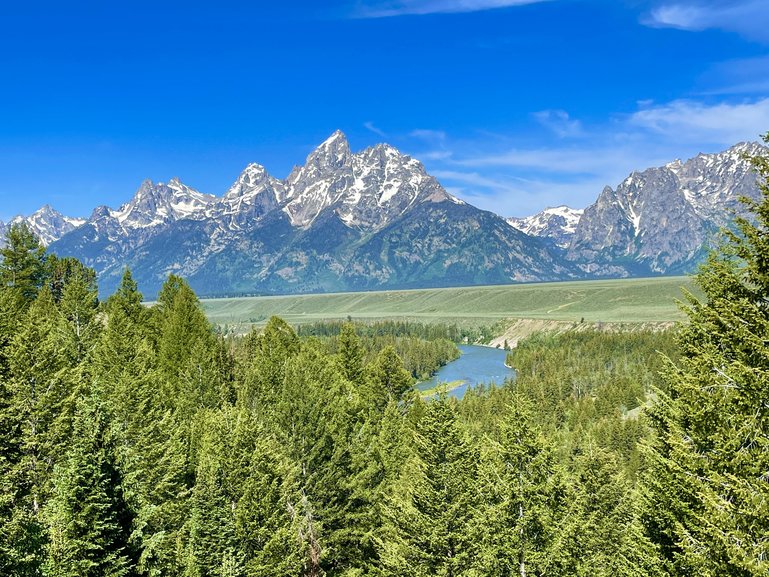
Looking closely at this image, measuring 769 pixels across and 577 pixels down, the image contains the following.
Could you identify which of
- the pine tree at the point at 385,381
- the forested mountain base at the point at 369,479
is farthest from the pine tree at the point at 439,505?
the pine tree at the point at 385,381

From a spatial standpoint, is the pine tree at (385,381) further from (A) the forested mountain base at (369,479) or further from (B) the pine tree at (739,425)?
(B) the pine tree at (739,425)

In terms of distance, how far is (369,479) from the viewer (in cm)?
3738

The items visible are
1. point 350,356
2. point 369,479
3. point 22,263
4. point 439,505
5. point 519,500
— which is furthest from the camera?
point 350,356

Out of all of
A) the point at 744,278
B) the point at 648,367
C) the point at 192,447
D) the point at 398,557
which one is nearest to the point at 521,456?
the point at 398,557

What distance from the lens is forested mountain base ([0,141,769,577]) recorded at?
12.6 metres

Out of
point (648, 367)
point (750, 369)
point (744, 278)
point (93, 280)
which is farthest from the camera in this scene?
point (648, 367)

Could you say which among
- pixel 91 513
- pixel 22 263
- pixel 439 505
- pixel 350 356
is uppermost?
pixel 22 263

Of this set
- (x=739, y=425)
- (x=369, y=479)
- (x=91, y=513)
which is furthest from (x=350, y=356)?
A: (x=739, y=425)

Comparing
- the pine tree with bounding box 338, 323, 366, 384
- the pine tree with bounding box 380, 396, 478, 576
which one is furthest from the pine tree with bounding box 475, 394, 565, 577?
the pine tree with bounding box 338, 323, 366, 384

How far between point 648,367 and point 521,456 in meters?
143

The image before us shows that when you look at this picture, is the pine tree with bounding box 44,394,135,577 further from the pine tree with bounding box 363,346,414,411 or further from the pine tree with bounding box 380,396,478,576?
the pine tree with bounding box 363,346,414,411

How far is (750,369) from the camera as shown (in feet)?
37.3

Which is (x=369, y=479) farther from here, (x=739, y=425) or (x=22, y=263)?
(x=22, y=263)

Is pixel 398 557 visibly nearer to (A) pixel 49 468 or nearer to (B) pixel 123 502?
(B) pixel 123 502
